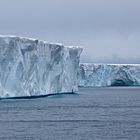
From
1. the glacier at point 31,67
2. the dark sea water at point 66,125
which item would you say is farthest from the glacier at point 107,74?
the dark sea water at point 66,125

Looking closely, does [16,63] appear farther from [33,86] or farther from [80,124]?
[80,124]

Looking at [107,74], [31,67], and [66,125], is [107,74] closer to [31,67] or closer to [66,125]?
[31,67]

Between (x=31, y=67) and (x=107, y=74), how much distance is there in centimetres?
3243

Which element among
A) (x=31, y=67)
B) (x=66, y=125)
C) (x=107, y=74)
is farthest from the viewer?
(x=107, y=74)

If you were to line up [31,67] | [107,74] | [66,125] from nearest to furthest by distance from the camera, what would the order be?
[66,125], [31,67], [107,74]

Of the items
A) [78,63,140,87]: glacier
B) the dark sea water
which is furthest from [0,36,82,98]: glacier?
[78,63,140,87]: glacier

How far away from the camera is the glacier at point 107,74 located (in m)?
77.6

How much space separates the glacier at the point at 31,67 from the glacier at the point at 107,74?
19835 mm

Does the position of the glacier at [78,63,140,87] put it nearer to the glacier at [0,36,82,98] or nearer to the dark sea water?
the glacier at [0,36,82,98]

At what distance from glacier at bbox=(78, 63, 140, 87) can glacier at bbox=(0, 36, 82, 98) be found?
19835 millimetres

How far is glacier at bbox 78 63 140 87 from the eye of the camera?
77.6 metres

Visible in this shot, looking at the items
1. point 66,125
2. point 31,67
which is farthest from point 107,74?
point 66,125

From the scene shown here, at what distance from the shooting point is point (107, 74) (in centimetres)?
7894

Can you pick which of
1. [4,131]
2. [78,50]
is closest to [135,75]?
[78,50]
